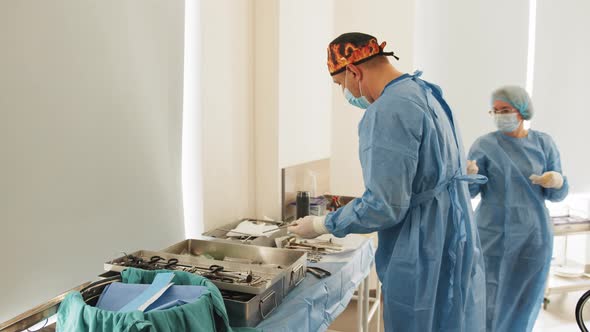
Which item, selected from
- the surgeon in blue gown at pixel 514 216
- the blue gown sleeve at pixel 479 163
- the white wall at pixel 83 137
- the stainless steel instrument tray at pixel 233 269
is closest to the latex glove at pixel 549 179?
the surgeon in blue gown at pixel 514 216

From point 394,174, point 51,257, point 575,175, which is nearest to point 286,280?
point 394,174

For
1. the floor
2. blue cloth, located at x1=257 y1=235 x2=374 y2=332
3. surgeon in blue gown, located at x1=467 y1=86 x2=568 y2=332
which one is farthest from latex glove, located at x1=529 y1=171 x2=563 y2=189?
the floor

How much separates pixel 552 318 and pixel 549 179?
4.33ft

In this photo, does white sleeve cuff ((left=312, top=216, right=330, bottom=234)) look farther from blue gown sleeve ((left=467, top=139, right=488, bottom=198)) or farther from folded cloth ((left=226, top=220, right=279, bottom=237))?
blue gown sleeve ((left=467, top=139, right=488, bottom=198))

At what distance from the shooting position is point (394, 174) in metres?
1.31

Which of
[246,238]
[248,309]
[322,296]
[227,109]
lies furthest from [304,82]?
[248,309]

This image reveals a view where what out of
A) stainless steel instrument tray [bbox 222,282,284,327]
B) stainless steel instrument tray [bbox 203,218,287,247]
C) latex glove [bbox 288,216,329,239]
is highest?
latex glove [bbox 288,216,329,239]

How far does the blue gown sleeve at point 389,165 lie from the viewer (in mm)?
1313

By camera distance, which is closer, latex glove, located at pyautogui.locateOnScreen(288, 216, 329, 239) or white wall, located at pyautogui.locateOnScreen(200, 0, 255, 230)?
latex glove, located at pyautogui.locateOnScreen(288, 216, 329, 239)

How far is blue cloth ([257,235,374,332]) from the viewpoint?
137 cm

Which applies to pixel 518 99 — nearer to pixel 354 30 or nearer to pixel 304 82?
pixel 304 82

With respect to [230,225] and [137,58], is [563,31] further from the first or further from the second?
[137,58]

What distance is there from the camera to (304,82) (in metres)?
2.80

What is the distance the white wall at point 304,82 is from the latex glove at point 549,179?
1.31 metres
